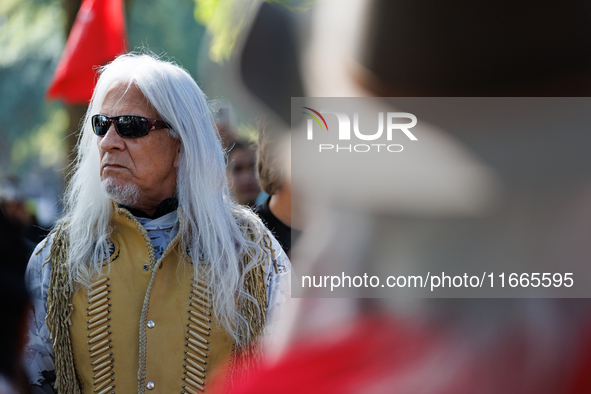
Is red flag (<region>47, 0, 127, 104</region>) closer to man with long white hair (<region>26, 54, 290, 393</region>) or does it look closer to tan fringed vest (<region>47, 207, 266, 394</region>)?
man with long white hair (<region>26, 54, 290, 393</region>)

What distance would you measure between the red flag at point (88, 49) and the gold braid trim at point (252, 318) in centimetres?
245

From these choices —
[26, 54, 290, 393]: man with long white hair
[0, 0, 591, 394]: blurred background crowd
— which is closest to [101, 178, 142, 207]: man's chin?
[26, 54, 290, 393]: man with long white hair

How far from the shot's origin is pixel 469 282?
56 centimetres

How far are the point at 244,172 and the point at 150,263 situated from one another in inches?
79.6

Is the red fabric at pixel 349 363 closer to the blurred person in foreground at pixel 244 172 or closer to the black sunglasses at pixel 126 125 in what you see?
the black sunglasses at pixel 126 125

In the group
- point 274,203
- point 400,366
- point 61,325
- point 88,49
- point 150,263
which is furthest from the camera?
point 88,49

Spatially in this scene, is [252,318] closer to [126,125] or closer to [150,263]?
[150,263]

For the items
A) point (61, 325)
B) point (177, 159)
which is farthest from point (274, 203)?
point (61, 325)

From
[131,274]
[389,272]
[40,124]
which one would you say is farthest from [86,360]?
[40,124]

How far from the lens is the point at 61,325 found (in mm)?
1655

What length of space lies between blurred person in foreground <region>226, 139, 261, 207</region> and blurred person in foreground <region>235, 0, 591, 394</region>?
3158 millimetres

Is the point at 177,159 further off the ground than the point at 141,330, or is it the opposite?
the point at 177,159

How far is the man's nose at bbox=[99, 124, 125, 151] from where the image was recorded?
1.83 m

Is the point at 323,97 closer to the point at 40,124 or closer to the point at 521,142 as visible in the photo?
the point at 521,142
